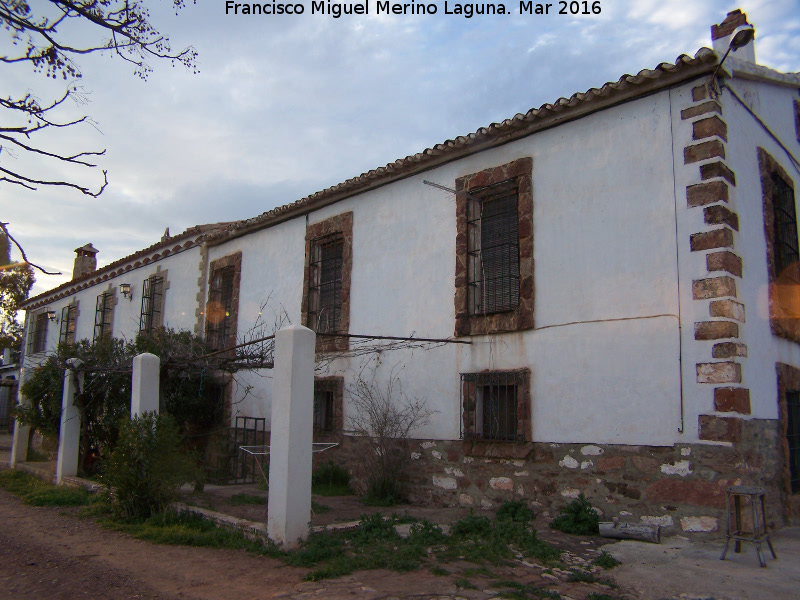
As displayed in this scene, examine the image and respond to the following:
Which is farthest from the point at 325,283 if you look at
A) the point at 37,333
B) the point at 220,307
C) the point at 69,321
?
the point at 37,333

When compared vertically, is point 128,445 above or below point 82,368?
below

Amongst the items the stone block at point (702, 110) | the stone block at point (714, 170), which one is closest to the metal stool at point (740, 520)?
the stone block at point (714, 170)

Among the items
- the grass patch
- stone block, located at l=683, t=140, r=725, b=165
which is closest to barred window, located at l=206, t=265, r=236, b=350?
the grass patch

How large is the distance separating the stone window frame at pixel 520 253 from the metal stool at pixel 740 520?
2.88 metres

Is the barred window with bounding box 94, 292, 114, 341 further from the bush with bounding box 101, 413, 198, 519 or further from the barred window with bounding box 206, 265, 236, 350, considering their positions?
the bush with bounding box 101, 413, 198, 519

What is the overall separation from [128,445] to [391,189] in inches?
208

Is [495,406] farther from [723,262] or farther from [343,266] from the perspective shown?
[343,266]

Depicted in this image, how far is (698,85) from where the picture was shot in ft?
22.0

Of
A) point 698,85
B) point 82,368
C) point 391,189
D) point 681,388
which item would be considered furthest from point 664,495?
point 82,368

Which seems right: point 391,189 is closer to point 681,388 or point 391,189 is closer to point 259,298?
point 259,298

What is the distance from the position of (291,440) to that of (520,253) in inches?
149

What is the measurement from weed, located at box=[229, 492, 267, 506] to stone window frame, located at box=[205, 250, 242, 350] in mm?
4584

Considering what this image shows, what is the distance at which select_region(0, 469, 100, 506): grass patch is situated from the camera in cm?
900

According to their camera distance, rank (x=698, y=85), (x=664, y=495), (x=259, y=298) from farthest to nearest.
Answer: (x=259, y=298) < (x=698, y=85) < (x=664, y=495)
